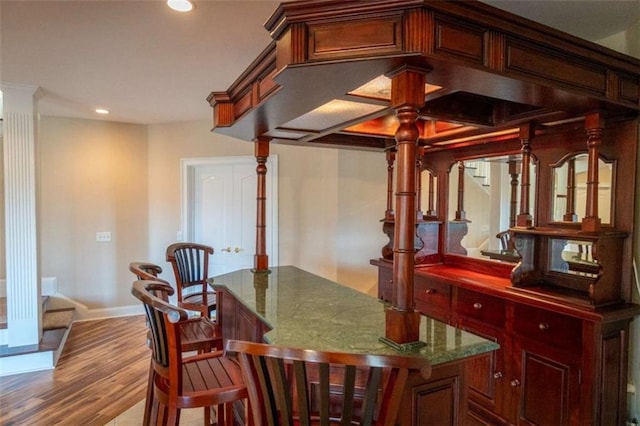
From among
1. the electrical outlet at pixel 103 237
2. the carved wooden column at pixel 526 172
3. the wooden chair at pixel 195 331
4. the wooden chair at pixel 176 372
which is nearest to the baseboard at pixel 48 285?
the electrical outlet at pixel 103 237

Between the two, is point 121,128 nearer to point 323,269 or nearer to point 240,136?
point 240,136

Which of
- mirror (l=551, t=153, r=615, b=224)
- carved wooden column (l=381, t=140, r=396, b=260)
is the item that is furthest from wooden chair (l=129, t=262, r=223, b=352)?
mirror (l=551, t=153, r=615, b=224)

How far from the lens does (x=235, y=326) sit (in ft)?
8.29

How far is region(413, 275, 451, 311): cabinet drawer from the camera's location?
2701 millimetres

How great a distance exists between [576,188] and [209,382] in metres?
2.37

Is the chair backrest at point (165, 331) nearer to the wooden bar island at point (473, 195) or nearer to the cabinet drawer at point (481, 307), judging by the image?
the wooden bar island at point (473, 195)

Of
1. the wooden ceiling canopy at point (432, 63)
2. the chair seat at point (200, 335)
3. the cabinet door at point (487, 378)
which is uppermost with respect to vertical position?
the wooden ceiling canopy at point (432, 63)

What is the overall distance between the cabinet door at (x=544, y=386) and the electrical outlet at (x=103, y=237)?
15.7ft

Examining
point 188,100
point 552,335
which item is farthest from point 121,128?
point 552,335

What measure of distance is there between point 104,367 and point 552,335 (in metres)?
3.64

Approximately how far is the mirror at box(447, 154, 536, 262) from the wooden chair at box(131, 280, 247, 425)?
80.7 inches

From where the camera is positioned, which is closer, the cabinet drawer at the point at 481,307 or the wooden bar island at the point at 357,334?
the wooden bar island at the point at 357,334

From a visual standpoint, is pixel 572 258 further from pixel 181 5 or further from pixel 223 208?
pixel 223 208

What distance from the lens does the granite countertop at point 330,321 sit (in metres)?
1.43
